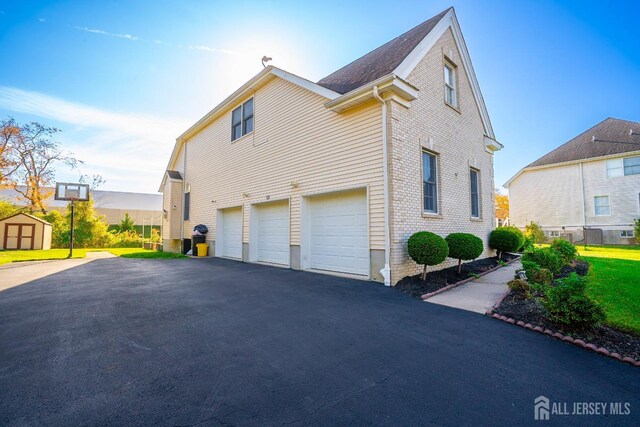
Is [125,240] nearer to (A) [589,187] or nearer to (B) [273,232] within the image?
(B) [273,232]

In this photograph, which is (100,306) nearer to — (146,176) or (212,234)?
(212,234)

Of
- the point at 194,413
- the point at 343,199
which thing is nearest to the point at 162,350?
the point at 194,413

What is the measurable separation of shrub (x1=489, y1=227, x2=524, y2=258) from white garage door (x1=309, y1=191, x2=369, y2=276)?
6.51m

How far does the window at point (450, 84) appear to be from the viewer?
993cm

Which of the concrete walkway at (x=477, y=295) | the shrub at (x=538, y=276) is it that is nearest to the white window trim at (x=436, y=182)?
the concrete walkway at (x=477, y=295)

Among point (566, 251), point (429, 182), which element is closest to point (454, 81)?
point (429, 182)

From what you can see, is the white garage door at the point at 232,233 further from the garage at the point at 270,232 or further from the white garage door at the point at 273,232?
the white garage door at the point at 273,232

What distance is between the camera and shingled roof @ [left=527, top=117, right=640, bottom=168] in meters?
18.5

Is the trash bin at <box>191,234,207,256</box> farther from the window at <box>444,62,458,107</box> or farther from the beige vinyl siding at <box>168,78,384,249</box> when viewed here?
the window at <box>444,62,458,107</box>

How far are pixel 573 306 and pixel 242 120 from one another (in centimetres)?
1269

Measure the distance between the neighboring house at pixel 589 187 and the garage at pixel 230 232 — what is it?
2244 cm

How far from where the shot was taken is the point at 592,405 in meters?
2.30

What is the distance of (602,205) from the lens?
747 inches

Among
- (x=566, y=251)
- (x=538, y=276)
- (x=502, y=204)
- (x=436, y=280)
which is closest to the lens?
(x=538, y=276)
